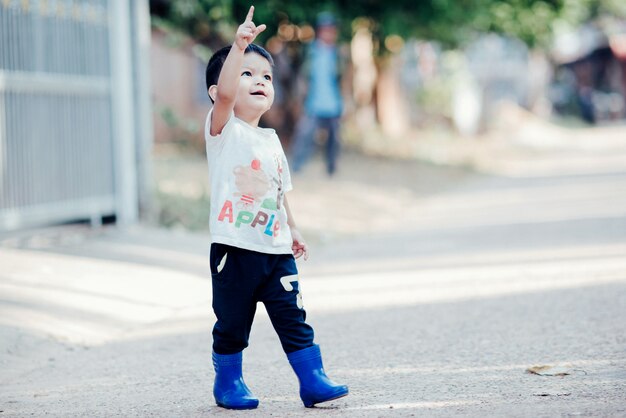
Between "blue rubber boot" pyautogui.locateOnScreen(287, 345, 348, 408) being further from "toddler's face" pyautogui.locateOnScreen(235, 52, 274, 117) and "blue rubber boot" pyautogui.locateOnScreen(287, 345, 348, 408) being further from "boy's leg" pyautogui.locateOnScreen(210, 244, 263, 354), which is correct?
"toddler's face" pyautogui.locateOnScreen(235, 52, 274, 117)

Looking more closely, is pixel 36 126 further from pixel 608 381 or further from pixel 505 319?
pixel 608 381

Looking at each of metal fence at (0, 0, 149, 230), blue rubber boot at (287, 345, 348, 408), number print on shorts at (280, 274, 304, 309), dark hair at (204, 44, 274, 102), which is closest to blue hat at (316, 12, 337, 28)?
metal fence at (0, 0, 149, 230)

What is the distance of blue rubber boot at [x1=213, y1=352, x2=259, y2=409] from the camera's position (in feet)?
13.0

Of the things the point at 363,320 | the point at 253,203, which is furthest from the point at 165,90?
the point at 253,203

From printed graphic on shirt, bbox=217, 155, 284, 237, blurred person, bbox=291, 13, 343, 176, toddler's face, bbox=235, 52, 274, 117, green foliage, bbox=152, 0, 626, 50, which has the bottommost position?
printed graphic on shirt, bbox=217, 155, 284, 237

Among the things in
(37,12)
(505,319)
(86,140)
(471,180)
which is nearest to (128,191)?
(86,140)

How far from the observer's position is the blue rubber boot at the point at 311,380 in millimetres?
3875

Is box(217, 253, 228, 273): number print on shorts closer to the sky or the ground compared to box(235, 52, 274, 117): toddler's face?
closer to the ground

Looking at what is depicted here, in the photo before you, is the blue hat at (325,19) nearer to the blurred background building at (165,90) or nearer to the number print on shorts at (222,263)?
the blurred background building at (165,90)

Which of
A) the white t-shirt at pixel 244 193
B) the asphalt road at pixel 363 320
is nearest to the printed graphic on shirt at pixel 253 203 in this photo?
the white t-shirt at pixel 244 193

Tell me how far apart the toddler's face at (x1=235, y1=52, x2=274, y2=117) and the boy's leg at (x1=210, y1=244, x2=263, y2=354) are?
21.2 inches

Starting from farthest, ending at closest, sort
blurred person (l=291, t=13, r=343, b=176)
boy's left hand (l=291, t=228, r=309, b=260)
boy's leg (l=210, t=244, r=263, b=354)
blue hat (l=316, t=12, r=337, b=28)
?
blurred person (l=291, t=13, r=343, b=176), blue hat (l=316, t=12, r=337, b=28), boy's left hand (l=291, t=228, r=309, b=260), boy's leg (l=210, t=244, r=263, b=354)

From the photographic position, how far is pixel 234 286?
3863 mm

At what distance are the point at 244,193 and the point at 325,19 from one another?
9.65m
